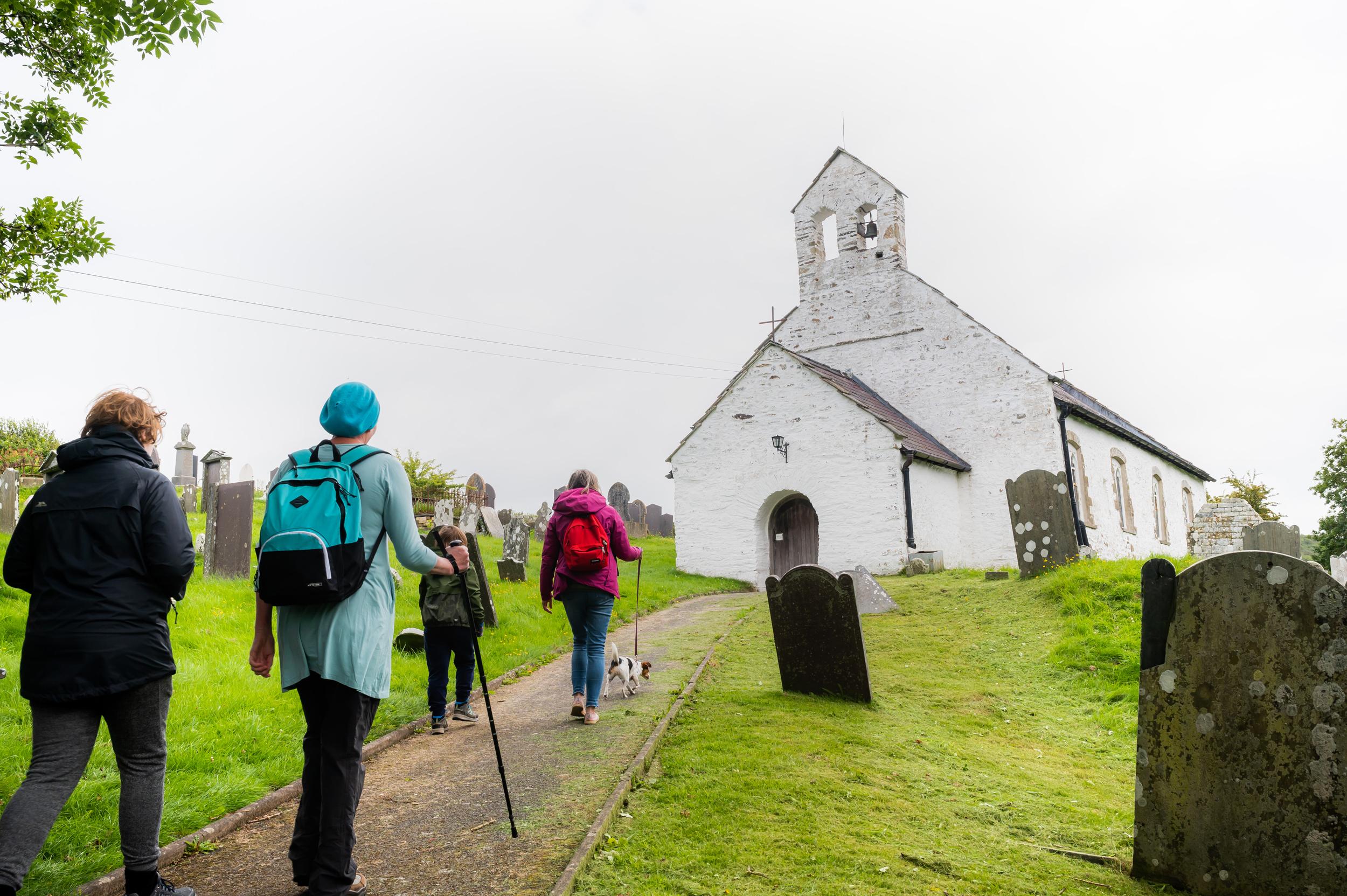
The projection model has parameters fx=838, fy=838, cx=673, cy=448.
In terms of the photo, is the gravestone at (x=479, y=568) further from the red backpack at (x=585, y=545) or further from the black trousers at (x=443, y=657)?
the red backpack at (x=585, y=545)

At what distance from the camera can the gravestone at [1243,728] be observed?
145 inches

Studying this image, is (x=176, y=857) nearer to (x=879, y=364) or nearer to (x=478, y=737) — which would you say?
(x=478, y=737)

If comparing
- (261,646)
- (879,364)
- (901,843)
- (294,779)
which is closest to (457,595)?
(294,779)

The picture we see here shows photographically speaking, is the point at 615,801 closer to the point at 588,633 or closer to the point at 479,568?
the point at 588,633

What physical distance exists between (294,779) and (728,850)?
297 cm

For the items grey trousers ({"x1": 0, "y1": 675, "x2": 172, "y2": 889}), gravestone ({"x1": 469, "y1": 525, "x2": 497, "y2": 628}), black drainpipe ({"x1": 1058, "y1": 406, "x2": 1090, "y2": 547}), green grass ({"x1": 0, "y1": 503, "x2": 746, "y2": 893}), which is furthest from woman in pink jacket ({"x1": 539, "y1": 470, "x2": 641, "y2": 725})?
black drainpipe ({"x1": 1058, "y1": 406, "x2": 1090, "y2": 547})

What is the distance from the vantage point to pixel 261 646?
3.72 meters

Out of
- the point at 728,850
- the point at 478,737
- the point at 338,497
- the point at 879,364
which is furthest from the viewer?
the point at 879,364

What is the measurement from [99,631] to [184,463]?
86.4ft

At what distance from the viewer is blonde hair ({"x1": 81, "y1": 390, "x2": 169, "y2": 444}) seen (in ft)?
11.8

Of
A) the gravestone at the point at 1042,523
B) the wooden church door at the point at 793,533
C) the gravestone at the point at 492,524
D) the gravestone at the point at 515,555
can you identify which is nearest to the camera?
the gravestone at the point at 1042,523

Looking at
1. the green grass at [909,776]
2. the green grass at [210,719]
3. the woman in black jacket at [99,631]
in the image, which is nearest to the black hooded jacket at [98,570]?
the woman in black jacket at [99,631]

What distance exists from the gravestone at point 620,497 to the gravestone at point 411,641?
1945cm

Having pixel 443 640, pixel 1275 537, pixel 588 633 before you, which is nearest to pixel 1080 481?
pixel 1275 537
